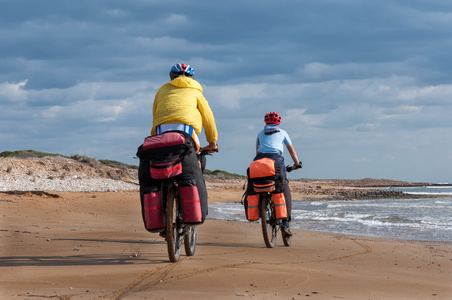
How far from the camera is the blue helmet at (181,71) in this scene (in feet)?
20.9

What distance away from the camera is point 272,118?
8.92m

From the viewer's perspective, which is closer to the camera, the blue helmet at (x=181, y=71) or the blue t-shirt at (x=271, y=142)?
the blue helmet at (x=181, y=71)

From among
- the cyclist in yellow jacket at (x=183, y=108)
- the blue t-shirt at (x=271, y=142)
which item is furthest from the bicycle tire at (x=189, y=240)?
the blue t-shirt at (x=271, y=142)

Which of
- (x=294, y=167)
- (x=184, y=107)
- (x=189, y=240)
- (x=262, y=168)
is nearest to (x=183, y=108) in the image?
(x=184, y=107)

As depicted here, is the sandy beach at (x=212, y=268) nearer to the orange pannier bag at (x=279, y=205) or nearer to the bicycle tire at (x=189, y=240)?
the bicycle tire at (x=189, y=240)

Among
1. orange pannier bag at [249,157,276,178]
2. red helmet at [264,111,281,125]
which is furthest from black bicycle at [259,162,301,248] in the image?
red helmet at [264,111,281,125]

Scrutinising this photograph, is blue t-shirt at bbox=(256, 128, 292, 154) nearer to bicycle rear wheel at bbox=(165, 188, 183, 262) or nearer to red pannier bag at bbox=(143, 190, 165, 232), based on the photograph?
bicycle rear wheel at bbox=(165, 188, 183, 262)

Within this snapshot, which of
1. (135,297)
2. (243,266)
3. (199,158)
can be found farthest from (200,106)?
(135,297)

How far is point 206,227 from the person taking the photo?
471 inches

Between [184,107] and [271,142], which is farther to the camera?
[271,142]

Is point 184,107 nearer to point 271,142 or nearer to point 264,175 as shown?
point 264,175

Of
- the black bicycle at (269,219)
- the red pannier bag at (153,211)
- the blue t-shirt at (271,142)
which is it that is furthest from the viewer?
the blue t-shirt at (271,142)

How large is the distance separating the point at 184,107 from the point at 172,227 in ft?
4.45

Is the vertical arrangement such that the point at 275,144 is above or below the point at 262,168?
above
